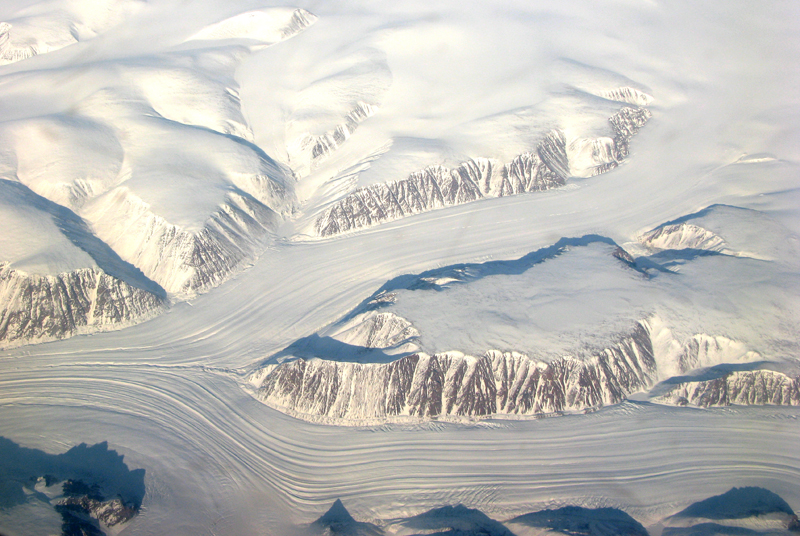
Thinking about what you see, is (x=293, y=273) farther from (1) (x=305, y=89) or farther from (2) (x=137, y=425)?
(1) (x=305, y=89)

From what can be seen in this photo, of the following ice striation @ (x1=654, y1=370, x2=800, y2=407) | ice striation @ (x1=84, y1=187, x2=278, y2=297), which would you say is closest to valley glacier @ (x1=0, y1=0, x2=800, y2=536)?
ice striation @ (x1=654, y1=370, x2=800, y2=407)

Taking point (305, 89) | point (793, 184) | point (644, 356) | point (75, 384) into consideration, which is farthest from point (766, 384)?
point (305, 89)

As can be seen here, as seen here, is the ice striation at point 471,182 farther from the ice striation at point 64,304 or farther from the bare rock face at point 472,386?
the bare rock face at point 472,386

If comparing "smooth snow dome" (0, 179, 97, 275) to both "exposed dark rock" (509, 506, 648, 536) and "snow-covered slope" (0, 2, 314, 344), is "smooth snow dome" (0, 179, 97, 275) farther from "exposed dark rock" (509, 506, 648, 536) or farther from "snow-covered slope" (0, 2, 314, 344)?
"exposed dark rock" (509, 506, 648, 536)

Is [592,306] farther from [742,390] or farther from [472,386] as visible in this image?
[742,390]

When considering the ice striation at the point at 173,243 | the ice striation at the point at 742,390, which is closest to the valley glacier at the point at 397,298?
the ice striation at the point at 742,390
